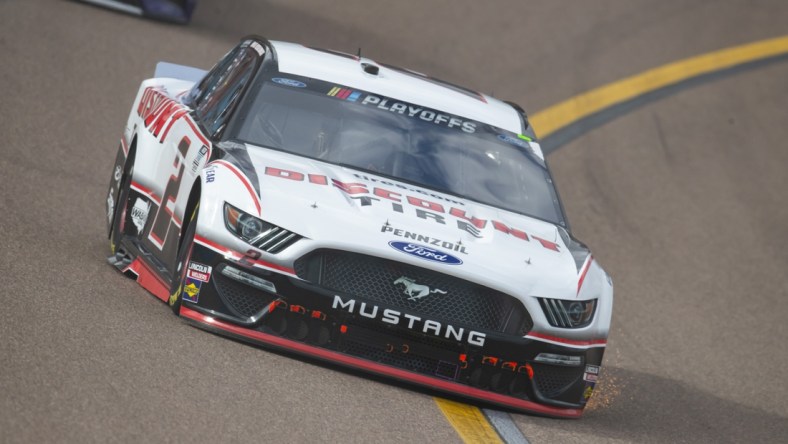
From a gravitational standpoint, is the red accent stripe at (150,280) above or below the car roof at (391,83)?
below

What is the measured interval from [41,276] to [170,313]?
0.70m

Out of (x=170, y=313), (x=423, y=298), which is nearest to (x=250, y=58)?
(x=170, y=313)

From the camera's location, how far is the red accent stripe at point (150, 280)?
6.93m

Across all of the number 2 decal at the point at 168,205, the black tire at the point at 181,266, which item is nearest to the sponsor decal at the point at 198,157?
the number 2 decal at the point at 168,205

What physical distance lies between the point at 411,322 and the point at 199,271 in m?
1.01

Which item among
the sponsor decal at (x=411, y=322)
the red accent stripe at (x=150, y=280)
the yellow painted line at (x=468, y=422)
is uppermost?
the sponsor decal at (x=411, y=322)

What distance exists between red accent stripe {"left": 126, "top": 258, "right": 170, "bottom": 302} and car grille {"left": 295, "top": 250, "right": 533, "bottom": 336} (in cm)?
110

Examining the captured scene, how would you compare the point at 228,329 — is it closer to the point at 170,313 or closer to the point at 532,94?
the point at 170,313

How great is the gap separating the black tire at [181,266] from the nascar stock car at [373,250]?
14 millimetres

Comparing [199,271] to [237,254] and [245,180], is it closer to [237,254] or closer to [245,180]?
[237,254]

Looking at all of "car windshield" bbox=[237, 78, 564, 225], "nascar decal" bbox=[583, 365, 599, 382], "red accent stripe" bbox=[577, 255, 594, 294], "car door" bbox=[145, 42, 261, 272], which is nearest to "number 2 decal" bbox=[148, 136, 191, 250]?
"car door" bbox=[145, 42, 261, 272]

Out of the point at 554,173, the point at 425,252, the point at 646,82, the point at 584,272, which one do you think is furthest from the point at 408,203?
the point at 646,82

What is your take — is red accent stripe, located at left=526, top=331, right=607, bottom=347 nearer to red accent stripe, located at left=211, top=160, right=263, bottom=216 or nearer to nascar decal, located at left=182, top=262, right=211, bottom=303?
red accent stripe, located at left=211, top=160, right=263, bottom=216

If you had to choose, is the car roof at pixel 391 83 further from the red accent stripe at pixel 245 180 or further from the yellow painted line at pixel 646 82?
the yellow painted line at pixel 646 82
